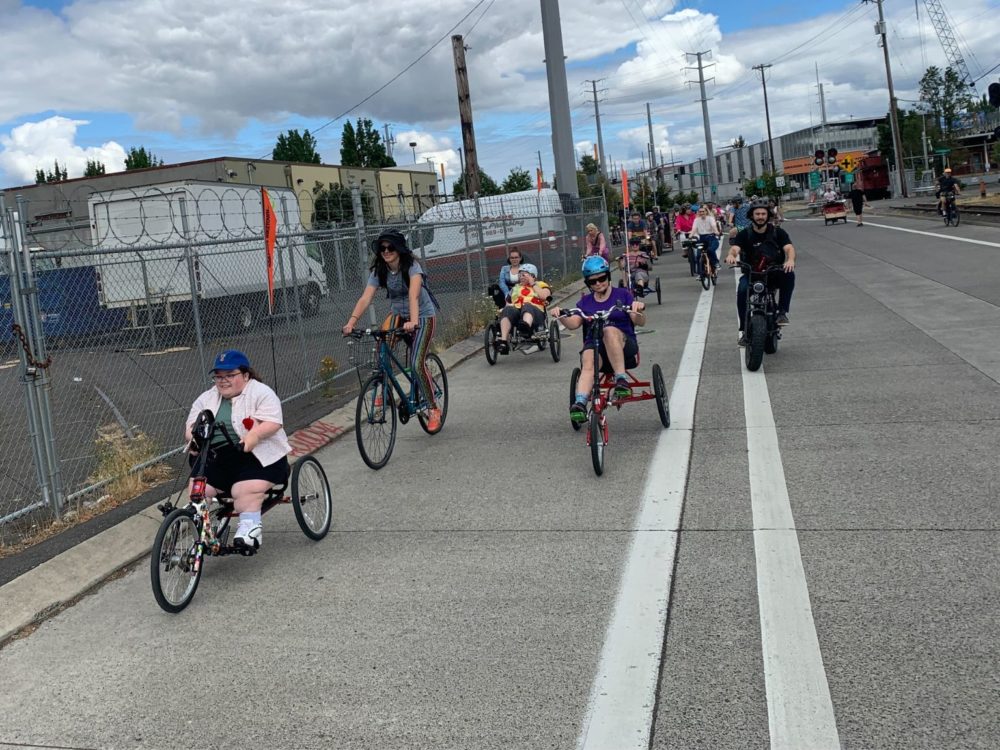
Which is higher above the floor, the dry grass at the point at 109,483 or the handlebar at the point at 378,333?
the handlebar at the point at 378,333

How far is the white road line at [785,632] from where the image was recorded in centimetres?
→ 353

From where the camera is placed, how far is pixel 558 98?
29.2m

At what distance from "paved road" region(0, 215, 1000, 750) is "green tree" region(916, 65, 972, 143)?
12676cm

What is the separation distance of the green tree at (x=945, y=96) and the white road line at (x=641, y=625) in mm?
128014

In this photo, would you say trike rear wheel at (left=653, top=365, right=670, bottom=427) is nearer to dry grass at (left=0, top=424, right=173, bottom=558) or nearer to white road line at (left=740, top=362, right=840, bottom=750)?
white road line at (left=740, top=362, right=840, bottom=750)

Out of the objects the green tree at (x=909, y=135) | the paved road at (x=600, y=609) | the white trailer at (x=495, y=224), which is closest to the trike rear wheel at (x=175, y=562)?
the paved road at (x=600, y=609)

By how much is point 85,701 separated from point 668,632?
2490mm

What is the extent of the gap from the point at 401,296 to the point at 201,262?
595cm

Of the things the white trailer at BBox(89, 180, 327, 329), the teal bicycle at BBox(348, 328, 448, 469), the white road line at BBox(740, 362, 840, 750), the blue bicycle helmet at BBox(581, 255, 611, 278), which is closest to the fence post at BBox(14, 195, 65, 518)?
the teal bicycle at BBox(348, 328, 448, 469)

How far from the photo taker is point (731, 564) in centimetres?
514

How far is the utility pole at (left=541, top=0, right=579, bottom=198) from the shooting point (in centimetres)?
2877

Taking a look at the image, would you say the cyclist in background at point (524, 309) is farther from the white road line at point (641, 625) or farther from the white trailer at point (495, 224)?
the white trailer at point (495, 224)

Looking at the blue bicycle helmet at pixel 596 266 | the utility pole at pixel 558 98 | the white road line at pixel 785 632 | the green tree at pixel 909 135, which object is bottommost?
the white road line at pixel 785 632

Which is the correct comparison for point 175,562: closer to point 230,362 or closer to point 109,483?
point 230,362
